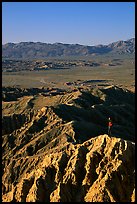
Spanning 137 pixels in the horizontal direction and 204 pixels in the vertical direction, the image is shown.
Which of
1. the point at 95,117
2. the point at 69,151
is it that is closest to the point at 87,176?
the point at 69,151

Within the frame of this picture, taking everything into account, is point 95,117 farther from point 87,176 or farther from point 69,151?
point 87,176

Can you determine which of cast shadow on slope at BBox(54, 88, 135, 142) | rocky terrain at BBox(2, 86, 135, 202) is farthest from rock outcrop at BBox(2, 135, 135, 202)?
cast shadow on slope at BBox(54, 88, 135, 142)

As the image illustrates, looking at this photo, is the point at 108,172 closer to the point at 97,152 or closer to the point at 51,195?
the point at 97,152

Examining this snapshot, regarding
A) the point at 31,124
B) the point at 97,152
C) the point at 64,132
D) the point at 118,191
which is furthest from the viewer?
the point at 31,124

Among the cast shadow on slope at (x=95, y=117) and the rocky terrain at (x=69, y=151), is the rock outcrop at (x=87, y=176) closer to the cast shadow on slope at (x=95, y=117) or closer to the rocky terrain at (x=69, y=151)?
the rocky terrain at (x=69, y=151)

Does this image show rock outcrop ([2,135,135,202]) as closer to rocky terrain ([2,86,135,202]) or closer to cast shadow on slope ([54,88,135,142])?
rocky terrain ([2,86,135,202])

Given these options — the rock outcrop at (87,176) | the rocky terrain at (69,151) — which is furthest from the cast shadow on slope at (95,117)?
the rock outcrop at (87,176)

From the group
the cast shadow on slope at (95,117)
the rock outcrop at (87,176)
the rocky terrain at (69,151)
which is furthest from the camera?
the cast shadow on slope at (95,117)

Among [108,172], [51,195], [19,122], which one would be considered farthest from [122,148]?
[19,122]
